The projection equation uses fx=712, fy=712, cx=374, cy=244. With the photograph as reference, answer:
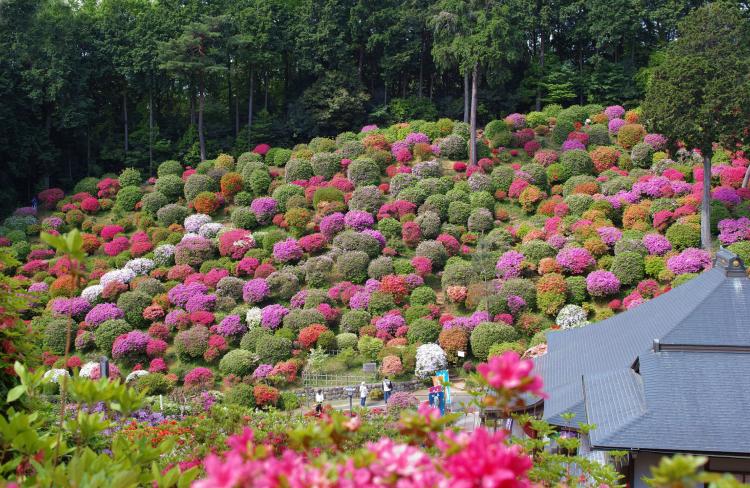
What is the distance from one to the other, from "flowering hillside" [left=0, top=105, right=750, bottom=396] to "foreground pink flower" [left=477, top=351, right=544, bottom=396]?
1456 centimetres

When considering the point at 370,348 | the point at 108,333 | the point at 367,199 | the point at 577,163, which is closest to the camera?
the point at 370,348

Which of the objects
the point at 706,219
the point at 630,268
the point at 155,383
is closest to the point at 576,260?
the point at 630,268

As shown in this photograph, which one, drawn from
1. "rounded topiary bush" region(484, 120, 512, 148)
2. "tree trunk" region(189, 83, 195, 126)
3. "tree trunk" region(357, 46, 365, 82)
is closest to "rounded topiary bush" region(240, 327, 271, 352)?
"rounded topiary bush" region(484, 120, 512, 148)

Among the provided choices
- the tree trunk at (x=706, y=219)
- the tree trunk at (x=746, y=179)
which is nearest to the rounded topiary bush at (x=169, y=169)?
the tree trunk at (x=706, y=219)

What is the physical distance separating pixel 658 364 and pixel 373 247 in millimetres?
14249

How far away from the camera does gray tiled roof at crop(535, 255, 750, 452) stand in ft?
35.6

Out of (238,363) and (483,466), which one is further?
(238,363)

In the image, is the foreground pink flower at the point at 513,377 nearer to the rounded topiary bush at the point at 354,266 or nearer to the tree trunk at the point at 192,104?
the rounded topiary bush at the point at 354,266

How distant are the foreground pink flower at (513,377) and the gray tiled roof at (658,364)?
806 cm

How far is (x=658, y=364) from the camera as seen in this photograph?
11922mm

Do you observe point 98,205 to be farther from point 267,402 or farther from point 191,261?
point 267,402

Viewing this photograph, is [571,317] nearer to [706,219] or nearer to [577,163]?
[706,219]

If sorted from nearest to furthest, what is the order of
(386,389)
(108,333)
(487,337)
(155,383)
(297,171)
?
1. (386,389)
2. (155,383)
3. (487,337)
4. (108,333)
5. (297,171)

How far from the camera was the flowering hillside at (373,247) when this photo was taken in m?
21.2
